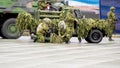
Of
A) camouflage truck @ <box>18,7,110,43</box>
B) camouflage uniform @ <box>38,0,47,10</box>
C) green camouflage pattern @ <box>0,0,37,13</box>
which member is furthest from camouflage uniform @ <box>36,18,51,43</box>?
camouflage uniform @ <box>38,0,47,10</box>

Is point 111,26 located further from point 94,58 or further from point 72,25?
point 94,58

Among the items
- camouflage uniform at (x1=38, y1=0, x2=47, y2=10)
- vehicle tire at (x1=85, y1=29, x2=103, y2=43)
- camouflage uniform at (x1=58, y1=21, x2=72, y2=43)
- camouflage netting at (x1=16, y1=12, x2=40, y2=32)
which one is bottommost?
vehicle tire at (x1=85, y1=29, x2=103, y2=43)

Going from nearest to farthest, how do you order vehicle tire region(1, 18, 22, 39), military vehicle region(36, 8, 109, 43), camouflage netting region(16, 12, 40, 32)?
military vehicle region(36, 8, 109, 43)
camouflage netting region(16, 12, 40, 32)
vehicle tire region(1, 18, 22, 39)

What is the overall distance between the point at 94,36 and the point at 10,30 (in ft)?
13.9

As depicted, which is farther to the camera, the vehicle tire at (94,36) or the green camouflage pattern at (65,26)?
the vehicle tire at (94,36)

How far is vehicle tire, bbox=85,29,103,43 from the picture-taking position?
71.8ft

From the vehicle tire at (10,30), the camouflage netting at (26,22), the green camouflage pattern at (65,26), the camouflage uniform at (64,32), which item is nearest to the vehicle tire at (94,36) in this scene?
the green camouflage pattern at (65,26)

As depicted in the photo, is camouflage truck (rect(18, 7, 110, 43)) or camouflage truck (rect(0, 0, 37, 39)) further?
camouflage truck (rect(0, 0, 37, 39))

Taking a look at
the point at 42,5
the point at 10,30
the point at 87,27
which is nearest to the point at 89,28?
the point at 87,27

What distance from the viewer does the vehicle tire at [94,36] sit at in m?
21.9

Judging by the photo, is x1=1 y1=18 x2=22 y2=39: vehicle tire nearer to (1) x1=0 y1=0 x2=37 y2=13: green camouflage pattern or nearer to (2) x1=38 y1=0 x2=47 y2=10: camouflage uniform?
(1) x1=0 y1=0 x2=37 y2=13: green camouflage pattern

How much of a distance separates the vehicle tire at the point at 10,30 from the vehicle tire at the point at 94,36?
11.7 ft

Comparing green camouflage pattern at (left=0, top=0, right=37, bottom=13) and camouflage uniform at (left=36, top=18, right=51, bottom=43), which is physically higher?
green camouflage pattern at (left=0, top=0, right=37, bottom=13)

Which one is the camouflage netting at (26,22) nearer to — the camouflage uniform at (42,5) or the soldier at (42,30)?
the soldier at (42,30)
